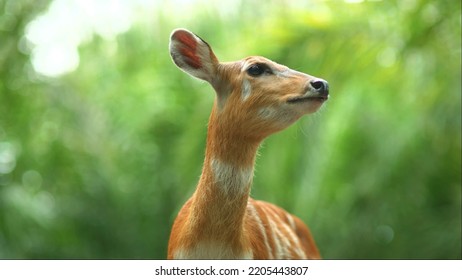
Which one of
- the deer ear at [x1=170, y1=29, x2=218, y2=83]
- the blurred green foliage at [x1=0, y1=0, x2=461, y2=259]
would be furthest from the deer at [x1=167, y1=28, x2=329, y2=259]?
the blurred green foliage at [x1=0, y1=0, x2=461, y2=259]

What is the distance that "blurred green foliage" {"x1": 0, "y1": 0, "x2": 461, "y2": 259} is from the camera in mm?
3336

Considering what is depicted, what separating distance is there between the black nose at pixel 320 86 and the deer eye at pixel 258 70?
0.40 ft

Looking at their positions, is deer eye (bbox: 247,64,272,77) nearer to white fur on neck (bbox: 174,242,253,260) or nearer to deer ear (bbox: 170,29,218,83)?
deer ear (bbox: 170,29,218,83)

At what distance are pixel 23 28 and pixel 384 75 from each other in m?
1.82

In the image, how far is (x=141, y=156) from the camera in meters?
4.09

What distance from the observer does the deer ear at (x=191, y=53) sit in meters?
1.25

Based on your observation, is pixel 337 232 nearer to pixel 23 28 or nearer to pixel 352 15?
pixel 352 15

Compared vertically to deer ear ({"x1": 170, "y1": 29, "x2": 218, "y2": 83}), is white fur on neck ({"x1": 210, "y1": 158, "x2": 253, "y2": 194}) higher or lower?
lower

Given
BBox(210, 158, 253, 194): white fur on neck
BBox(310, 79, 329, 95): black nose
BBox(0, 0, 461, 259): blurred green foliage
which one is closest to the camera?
BBox(310, 79, 329, 95): black nose

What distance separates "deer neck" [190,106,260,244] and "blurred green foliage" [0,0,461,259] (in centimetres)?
175

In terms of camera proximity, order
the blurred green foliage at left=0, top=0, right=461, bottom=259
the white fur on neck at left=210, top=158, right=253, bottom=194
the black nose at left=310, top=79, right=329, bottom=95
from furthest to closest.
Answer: the blurred green foliage at left=0, top=0, right=461, bottom=259, the white fur on neck at left=210, top=158, right=253, bottom=194, the black nose at left=310, top=79, right=329, bottom=95

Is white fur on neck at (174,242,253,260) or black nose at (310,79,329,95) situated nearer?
black nose at (310,79,329,95)

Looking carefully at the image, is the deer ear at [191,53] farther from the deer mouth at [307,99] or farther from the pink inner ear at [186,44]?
the deer mouth at [307,99]
